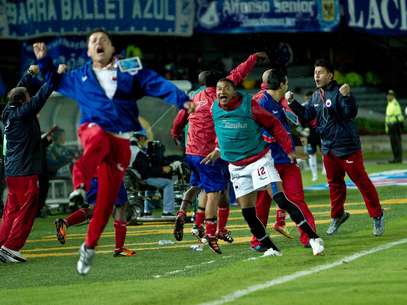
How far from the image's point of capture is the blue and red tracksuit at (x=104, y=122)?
1275 centimetres

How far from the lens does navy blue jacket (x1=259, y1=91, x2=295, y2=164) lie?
1572cm

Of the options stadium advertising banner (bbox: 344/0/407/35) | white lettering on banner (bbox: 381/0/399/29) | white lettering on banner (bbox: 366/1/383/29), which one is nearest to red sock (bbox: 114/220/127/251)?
stadium advertising banner (bbox: 344/0/407/35)

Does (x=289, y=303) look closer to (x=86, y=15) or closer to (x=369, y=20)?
(x=86, y=15)

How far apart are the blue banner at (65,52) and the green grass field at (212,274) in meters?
19.0

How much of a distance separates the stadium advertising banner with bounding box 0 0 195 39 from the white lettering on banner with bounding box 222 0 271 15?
1.98m

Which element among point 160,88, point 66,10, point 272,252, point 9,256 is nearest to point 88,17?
point 66,10

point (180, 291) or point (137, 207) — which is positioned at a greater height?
point (180, 291)

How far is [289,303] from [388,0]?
111ft

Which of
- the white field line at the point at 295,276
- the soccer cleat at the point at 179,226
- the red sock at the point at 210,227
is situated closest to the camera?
the white field line at the point at 295,276

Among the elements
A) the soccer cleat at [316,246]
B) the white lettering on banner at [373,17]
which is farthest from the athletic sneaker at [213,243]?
the white lettering on banner at [373,17]

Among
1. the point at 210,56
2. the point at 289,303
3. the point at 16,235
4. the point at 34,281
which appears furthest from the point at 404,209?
the point at 210,56

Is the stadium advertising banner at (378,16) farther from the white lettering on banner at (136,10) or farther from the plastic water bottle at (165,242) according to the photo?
the plastic water bottle at (165,242)

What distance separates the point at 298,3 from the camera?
139 ft

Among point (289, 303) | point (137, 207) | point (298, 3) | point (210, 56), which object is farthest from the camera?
point (210, 56)
